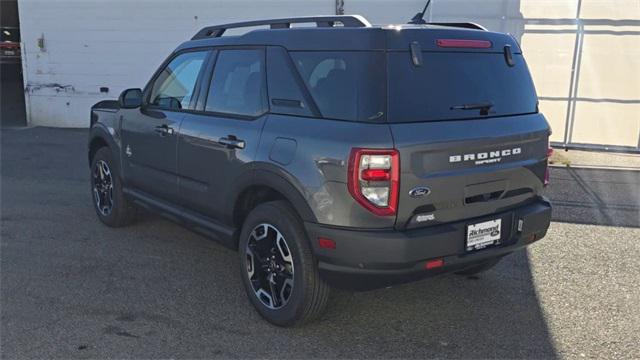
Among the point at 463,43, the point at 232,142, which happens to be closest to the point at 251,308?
the point at 232,142

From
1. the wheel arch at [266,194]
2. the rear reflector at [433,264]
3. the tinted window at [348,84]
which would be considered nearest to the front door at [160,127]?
the wheel arch at [266,194]

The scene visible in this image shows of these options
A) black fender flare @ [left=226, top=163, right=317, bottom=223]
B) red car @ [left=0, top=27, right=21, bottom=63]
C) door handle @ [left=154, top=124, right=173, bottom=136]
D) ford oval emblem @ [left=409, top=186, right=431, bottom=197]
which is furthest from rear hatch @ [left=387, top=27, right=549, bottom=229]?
red car @ [left=0, top=27, right=21, bottom=63]

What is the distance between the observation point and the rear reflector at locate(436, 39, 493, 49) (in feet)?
10.8

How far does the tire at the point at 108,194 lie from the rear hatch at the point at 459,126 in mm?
3216

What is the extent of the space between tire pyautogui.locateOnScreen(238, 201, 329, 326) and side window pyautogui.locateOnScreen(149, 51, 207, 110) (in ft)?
4.30

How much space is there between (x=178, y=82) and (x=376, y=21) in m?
6.61

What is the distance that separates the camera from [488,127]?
3.29 meters

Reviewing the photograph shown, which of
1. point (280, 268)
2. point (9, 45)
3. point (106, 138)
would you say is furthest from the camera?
point (9, 45)

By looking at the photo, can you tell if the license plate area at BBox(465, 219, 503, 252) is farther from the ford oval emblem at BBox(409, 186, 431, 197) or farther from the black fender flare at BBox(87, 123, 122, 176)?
the black fender flare at BBox(87, 123, 122, 176)

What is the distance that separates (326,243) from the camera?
3.10 m

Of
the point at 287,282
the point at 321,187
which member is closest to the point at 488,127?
the point at 321,187

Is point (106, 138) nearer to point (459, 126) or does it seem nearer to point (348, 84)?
point (348, 84)

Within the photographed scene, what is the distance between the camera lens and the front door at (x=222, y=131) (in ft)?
11.9

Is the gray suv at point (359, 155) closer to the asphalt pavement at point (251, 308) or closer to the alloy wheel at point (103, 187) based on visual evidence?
the asphalt pavement at point (251, 308)
